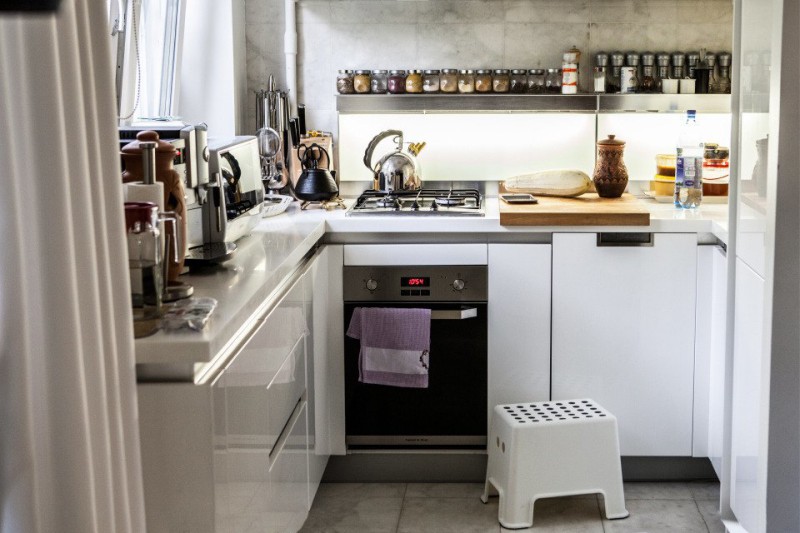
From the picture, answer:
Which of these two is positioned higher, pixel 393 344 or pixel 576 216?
pixel 576 216

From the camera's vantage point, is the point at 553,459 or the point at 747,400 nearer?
the point at 747,400

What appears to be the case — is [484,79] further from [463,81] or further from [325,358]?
[325,358]

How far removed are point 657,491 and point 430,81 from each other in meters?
1.77

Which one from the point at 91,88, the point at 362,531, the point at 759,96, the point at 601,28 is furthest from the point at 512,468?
the point at 91,88

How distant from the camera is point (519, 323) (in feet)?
12.1

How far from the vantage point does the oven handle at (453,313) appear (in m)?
3.64

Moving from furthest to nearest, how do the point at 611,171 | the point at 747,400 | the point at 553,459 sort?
the point at 611,171 < the point at 553,459 < the point at 747,400

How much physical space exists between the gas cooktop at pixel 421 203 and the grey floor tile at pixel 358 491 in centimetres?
96

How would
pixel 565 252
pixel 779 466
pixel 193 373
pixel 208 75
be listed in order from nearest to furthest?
1. pixel 193 373
2. pixel 779 466
3. pixel 565 252
4. pixel 208 75

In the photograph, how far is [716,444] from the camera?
361cm

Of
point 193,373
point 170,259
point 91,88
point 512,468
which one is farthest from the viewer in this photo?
point 512,468

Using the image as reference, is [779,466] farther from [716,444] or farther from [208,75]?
[208,75]

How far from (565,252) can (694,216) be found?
1.48 ft

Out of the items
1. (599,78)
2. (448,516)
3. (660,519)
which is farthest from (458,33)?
(660,519)
